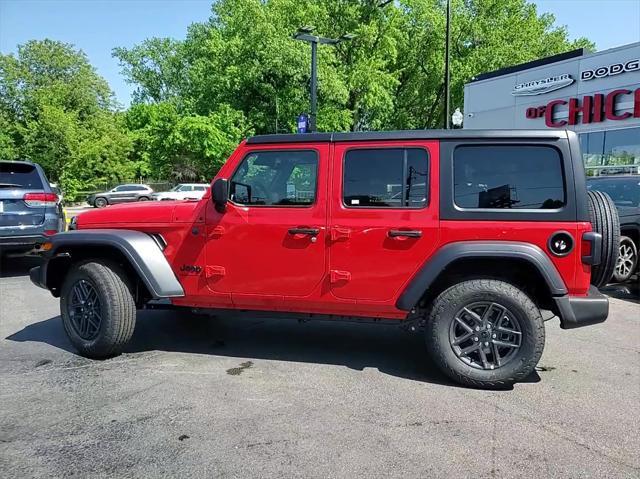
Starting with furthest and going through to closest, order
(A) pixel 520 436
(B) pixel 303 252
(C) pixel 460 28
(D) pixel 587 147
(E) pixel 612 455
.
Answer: (C) pixel 460 28
(D) pixel 587 147
(B) pixel 303 252
(A) pixel 520 436
(E) pixel 612 455

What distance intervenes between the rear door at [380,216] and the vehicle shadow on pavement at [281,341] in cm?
78

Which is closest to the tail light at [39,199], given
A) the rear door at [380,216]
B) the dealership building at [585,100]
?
the rear door at [380,216]

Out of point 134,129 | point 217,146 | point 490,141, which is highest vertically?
point 134,129

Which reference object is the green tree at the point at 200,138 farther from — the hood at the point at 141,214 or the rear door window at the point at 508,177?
the rear door window at the point at 508,177

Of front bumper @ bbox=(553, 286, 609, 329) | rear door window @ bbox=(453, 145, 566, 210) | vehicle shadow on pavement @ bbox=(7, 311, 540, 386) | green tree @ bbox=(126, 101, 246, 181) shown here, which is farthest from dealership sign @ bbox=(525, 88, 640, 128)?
front bumper @ bbox=(553, 286, 609, 329)

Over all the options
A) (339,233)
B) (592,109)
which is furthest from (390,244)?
(592,109)

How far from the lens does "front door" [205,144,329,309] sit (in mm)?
4082

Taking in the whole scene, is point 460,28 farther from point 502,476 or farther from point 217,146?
point 502,476

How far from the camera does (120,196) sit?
35812mm

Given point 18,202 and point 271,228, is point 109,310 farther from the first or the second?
point 18,202

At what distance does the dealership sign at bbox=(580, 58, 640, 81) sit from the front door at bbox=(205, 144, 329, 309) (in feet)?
49.4

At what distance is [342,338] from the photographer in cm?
518

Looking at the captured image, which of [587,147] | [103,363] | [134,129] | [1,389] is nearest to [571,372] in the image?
[103,363]

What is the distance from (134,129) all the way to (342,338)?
4889 cm
